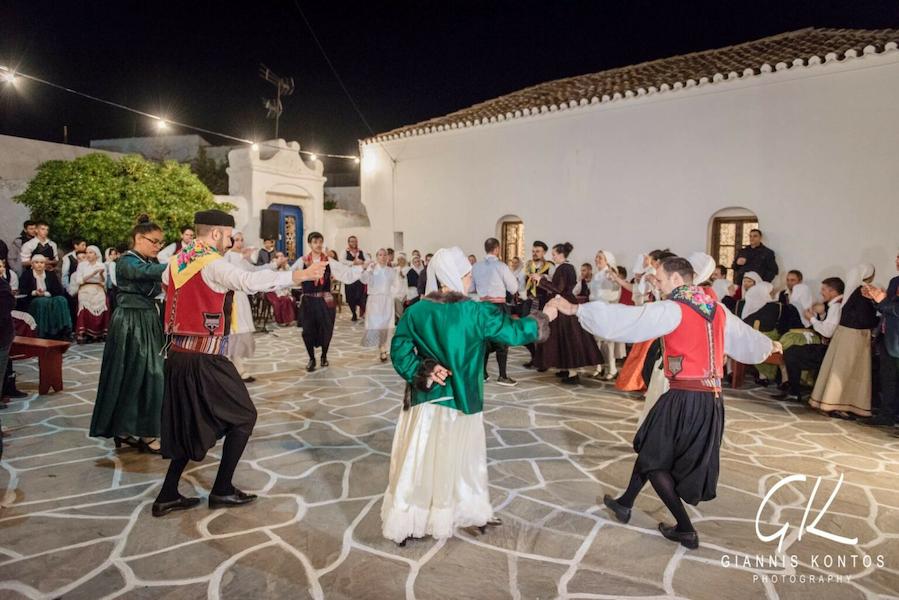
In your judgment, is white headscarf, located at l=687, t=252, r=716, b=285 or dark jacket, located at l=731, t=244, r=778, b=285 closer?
white headscarf, located at l=687, t=252, r=716, b=285

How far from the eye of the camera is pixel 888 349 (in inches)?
239

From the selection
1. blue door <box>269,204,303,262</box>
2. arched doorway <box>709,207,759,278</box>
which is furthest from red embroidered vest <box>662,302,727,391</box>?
blue door <box>269,204,303,262</box>

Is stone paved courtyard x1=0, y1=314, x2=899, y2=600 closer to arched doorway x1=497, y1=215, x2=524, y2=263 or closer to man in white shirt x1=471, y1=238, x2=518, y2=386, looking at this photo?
man in white shirt x1=471, y1=238, x2=518, y2=386

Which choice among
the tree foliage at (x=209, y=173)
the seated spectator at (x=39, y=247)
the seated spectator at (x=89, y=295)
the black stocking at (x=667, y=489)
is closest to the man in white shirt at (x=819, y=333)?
the black stocking at (x=667, y=489)

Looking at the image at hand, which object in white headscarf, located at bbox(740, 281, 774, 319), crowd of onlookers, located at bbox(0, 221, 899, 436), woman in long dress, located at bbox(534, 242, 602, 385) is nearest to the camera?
crowd of onlookers, located at bbox(0, 221, 899, 436)

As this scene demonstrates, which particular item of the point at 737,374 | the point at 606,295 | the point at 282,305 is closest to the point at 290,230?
the point at 282,305

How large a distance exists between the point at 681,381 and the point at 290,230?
663 inches

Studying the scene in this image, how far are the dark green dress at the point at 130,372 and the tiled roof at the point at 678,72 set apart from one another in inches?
A: 440

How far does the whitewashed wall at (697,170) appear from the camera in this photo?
9812mm

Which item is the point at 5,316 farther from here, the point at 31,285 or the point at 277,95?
the point at 277,95

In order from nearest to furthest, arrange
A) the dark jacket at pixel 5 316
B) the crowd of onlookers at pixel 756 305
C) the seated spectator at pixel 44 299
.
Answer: the dark jacket at pixel 5 316, the crowd of onlookers at pixel 756 305, the seated spectator at pixel 44 299

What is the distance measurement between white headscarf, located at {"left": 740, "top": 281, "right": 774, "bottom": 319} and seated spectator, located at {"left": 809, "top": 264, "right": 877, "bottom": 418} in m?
1.59

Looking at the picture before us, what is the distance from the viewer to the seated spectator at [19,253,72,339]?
9.67 meters

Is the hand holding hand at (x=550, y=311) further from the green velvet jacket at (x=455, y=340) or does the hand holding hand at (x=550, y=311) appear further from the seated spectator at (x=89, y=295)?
the seated spectator at (x=89, y=295)
